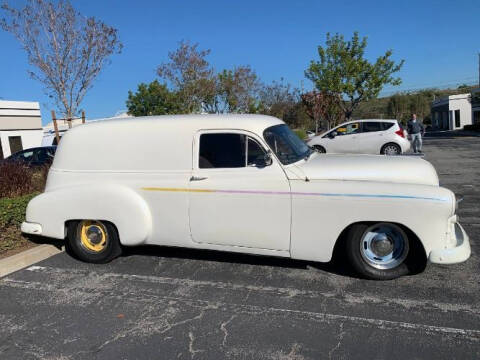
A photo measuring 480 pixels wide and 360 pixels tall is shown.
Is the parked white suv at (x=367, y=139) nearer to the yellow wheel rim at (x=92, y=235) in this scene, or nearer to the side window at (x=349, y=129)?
the side window at (x=349, y=129)

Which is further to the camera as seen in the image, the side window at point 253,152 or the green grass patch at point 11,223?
the green grass patch at point 11,223

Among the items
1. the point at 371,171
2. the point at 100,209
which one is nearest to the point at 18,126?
the point at 100,209

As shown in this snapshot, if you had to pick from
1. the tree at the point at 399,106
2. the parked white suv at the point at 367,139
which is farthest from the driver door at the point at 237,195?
the tree at the point at 399,106

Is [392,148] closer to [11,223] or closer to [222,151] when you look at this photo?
[222,151]

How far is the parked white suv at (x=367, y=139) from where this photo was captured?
50.7 ft

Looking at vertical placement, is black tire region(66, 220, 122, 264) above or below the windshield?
below

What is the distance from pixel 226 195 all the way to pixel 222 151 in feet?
1.68

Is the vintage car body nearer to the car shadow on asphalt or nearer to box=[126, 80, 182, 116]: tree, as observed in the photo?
the car shadow on asphalt

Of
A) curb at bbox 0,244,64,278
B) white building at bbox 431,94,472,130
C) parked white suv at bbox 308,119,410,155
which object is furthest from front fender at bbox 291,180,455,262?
white building at bbox 431,94,472,130

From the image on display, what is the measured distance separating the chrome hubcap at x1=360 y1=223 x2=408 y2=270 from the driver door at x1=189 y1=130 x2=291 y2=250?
2.68ft

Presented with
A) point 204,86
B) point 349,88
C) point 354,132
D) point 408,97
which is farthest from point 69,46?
point 408,97

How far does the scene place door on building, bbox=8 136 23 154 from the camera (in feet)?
96.7

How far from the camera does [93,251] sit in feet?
17.0

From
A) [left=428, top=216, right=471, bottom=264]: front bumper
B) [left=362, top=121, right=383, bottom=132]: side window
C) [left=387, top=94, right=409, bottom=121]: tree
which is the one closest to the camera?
[left=428, top=216, right=471, bottom=264]: front bumper
